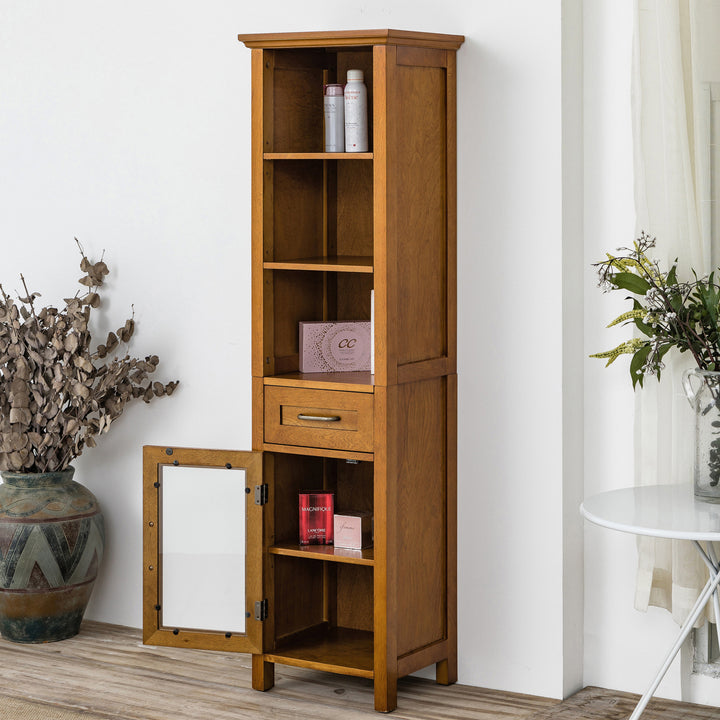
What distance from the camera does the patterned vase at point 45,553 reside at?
399 cm

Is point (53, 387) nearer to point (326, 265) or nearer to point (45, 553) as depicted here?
point (45, 553)

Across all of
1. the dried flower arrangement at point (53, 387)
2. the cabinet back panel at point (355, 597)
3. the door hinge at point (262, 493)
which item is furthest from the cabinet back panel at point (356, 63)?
the cabinet back panel at point (355, 597)

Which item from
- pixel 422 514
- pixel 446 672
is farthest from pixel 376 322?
pixel 446 672

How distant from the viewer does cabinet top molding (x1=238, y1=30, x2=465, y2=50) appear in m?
3.31

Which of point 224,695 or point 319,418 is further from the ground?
point 319,418

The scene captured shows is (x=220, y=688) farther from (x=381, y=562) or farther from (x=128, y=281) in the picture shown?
(x=128, y=281)

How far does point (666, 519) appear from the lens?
2.88 metres

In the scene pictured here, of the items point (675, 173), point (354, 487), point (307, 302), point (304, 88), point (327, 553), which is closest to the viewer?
point (675, 173)

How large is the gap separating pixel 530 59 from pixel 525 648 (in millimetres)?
1719

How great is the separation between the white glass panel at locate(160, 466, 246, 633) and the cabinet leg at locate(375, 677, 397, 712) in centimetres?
53

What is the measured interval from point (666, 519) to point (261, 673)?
4.57 feet

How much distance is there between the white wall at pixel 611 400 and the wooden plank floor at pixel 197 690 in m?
0.30

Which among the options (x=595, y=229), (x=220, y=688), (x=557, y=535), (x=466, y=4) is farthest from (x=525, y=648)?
(x=466, y=4)

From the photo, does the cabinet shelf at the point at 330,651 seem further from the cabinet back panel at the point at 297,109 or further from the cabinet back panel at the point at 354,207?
the cabinet back panel at the point at 297,109
